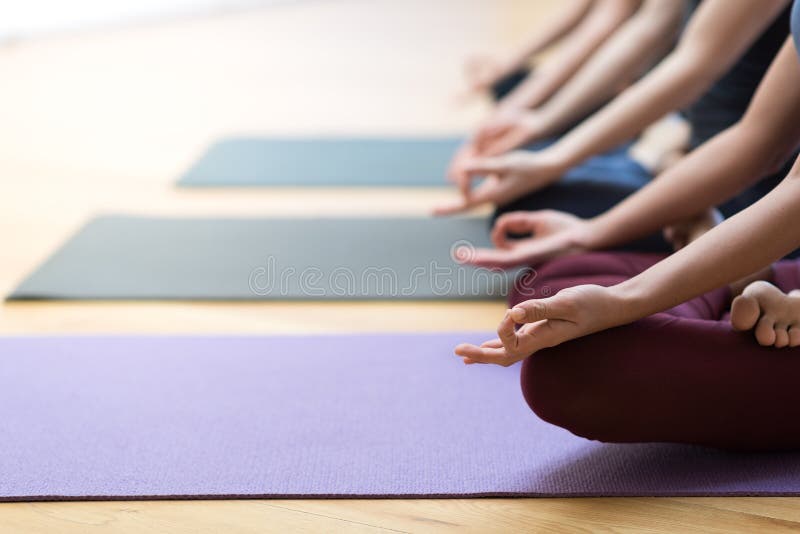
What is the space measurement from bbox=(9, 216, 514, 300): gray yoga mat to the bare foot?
2.32 ft

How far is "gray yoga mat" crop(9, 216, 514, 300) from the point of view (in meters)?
1.88

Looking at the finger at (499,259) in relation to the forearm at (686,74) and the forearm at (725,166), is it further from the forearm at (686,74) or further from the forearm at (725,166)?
the forearm at (686,74)

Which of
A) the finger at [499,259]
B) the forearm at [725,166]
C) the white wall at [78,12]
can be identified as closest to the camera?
the forearm at [725,166]

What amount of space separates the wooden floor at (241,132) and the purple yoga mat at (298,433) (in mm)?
34

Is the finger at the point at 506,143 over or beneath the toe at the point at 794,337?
over

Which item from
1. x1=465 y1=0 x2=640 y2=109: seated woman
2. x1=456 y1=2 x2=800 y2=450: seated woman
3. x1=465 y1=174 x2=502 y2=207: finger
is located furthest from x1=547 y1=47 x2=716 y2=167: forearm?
x1=465 y1=0 x2=640 y2=109: seated woman

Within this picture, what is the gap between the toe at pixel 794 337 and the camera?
1177mm

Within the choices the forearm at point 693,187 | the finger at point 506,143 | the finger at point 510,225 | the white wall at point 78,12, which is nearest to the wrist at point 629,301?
the forearm at point 693,187

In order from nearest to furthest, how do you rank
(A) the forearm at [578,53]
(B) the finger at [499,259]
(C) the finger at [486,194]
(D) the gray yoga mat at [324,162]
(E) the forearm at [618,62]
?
(B) the finger at [499,259] < (C) the finger at [486,194] < (E) the forearm at [618,62] < (A) the forearm at [578,53] < (D) the gray yoga mat at [324,162]

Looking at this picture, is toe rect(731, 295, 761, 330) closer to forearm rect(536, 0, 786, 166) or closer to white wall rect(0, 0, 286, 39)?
forearm rect(536, 0, 786, 166)

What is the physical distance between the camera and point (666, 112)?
1.86 metres

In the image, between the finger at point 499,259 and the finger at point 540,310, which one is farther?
the finger at point 499,259

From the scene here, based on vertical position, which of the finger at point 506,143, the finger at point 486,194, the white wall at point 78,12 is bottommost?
the finger at point 486,194

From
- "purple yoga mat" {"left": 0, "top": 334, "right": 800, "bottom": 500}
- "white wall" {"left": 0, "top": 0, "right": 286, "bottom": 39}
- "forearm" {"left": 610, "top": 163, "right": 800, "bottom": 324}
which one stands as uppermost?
"white wall" {"left": 0, "top": 0, "right": 286, "bottom": 39}
